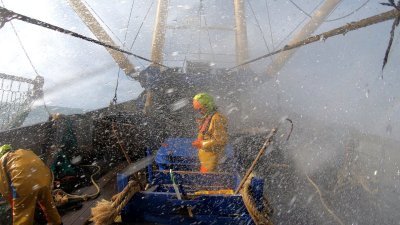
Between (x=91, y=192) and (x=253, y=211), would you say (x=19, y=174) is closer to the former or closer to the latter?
(x=91, y=192)

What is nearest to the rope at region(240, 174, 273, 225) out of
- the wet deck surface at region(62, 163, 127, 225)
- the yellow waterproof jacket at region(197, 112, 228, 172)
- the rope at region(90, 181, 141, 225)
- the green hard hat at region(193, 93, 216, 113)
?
the rope at region(90, 181, 141, 225)

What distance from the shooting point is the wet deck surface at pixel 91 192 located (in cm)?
470

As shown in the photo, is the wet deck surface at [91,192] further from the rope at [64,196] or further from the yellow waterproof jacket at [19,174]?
the yellow waterproof jacket at [19,174]

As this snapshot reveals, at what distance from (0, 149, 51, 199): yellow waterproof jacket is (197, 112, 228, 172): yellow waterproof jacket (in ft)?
7.78

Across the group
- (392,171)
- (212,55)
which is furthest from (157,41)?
(392,171)

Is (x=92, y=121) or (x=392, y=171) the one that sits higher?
(x=92, y=121)

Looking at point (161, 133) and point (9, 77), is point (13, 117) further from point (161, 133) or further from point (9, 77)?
point (161, 133)

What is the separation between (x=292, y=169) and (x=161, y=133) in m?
4.48

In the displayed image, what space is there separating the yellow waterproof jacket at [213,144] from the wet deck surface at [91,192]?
2.10 meters

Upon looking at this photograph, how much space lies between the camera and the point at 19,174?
12.6 ft

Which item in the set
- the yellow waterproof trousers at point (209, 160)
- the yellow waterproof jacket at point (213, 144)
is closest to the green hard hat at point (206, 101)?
the yellow waterproof jacket at point (213, 144)

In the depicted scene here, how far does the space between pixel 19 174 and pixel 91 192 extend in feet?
8.00

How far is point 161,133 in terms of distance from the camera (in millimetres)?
9945

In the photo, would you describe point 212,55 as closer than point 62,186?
No
